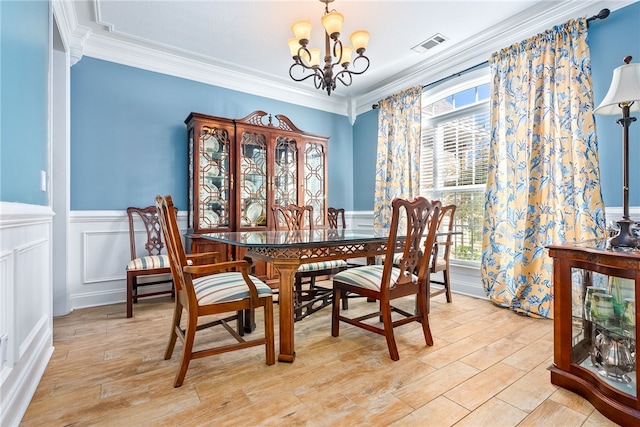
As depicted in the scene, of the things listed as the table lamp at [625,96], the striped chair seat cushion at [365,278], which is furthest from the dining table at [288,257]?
the table lamp at [625,96]

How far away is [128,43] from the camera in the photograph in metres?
3.08

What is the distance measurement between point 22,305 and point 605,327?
9.02 feet

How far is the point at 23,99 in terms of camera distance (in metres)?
1.51

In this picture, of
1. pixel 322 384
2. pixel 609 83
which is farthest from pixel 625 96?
pixel 322 384

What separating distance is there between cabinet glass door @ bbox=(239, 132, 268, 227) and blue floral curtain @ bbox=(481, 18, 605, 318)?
7.76ft

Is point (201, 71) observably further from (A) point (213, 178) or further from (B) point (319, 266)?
(B) point (319, 266)

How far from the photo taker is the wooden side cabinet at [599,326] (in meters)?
1.30

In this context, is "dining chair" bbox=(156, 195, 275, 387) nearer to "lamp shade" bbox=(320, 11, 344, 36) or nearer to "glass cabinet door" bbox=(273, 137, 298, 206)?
"lamp shade" bbox=(320, 11, 344, 36)

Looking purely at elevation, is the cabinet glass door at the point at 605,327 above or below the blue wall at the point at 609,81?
below

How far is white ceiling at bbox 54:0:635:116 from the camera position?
2555 mm

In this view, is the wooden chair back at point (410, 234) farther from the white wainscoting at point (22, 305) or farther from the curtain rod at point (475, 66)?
the curtain rod at point (475, 66)

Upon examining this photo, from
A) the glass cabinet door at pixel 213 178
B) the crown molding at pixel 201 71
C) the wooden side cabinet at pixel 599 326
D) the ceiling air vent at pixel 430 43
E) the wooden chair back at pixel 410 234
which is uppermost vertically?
the ceiling air vent at pixel 430 43

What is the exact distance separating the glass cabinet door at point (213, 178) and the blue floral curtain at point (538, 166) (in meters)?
2.68

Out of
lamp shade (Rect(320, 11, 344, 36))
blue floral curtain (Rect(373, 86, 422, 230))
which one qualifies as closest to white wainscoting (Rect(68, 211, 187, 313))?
lamp shade (Rect(320, 11, 344, 36))
